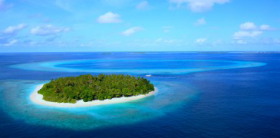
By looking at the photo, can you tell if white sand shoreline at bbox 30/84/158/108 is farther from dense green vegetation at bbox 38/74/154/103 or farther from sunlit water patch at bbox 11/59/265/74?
sunlit water patch at bbox 11/59/265/74

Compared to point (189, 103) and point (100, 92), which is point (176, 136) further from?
point (100, 92)

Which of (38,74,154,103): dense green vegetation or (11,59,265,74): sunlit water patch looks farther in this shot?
(11,59,265,74): sunlit water patch

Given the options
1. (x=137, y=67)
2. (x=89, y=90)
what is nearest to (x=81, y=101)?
(x=89, y=90)

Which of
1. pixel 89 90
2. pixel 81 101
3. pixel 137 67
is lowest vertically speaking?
pixel 81 101

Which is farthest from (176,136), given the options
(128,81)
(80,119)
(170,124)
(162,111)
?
(128,81)

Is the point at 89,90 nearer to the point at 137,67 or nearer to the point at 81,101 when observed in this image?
the point at 81,101

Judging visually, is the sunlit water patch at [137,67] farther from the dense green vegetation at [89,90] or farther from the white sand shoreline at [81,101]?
the white sand shoreline at [81,101]

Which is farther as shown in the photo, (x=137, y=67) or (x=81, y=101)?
(x=137, y=67)

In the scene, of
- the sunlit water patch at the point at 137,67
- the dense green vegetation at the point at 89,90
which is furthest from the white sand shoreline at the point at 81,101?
the sunlit water patch at the point at 137,67

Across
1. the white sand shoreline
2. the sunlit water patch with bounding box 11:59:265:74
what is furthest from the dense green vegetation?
the sunlit water patch with bounding box 11:59:265:74

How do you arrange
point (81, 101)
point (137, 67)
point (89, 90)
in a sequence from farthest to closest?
point (137, 67) < point (89, 90) < point (81, 101)
